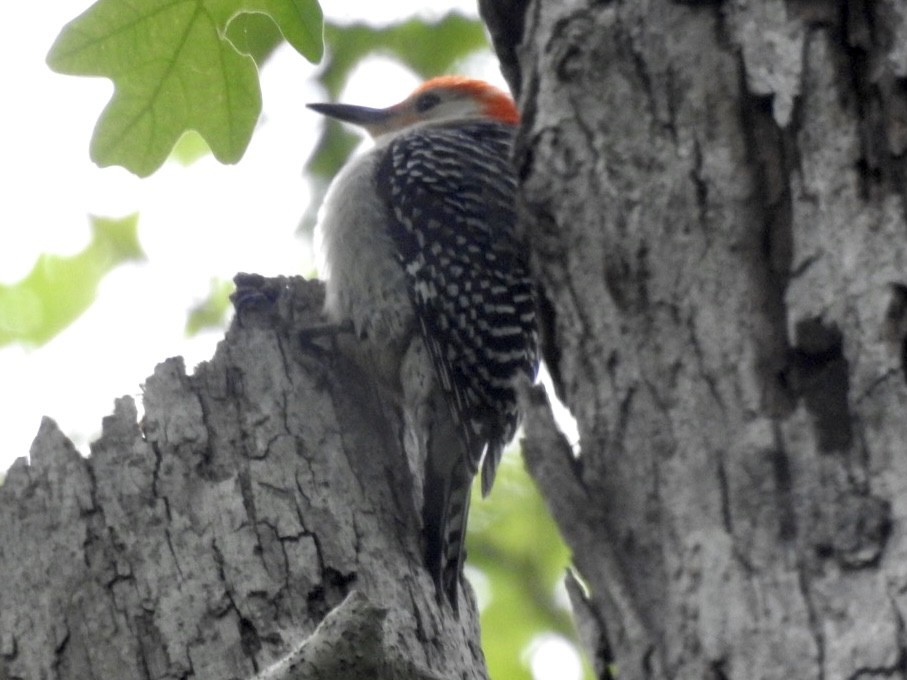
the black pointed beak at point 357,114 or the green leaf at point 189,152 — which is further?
the green leaf at point 189,152

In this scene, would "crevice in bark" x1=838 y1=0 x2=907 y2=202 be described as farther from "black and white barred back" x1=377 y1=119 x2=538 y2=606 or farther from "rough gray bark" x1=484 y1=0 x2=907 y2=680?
"black and white barred back" x1=377 y1=119 x2=538 y2=606

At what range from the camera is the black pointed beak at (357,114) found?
5719mm

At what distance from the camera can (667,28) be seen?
2.09 metres

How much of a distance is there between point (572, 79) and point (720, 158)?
0.97ft

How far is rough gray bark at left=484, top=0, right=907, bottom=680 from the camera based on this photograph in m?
1.74

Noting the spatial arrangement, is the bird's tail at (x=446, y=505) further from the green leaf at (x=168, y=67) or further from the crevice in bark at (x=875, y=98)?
the crevice in bark at (x=875, y=98)

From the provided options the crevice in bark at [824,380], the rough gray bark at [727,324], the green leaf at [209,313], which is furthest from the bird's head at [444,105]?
the crevice in bark at [824,380]

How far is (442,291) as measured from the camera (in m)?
4.60

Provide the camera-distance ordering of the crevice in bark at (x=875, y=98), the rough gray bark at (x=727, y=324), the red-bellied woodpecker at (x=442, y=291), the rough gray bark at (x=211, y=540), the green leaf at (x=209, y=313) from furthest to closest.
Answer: the green leaf at (x=209, y=313) < the red-bellied woodpecker at (x=442, y=291) < the rough gray bark at (x=211, y=540) < the crevice in bark at (x=875, y=98) < the rough gray bark at (x=727, y=324)

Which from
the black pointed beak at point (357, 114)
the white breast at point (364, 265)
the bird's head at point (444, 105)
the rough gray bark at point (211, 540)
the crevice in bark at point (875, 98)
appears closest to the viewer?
the crevice in bark at point (875, 98)

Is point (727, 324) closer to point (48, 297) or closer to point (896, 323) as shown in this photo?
point (896, 323)

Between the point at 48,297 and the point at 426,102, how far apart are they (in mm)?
2094

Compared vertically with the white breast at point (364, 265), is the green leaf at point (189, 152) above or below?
above

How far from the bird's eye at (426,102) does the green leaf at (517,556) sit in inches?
67.2
